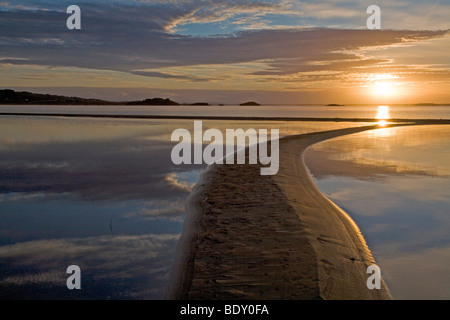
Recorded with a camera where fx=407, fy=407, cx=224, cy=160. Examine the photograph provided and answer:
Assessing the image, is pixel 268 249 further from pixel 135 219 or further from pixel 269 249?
pixel 135 219

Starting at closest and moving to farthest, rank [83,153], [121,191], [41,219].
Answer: [41,219] < [121,191] < [83,153]

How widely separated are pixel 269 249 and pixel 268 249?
0.02 metres

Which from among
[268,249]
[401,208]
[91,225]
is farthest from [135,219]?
[401,208]

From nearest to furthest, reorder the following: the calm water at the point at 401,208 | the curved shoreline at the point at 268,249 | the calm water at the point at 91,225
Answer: the curved shoreline at the point at 268,249 → the calm water at the point at 91,225 → the calm water at the point at 401,208

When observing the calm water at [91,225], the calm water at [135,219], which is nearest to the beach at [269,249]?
the calm water at [135,219]

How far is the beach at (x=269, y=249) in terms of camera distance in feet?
18.9

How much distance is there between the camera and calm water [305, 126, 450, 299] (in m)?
6.59

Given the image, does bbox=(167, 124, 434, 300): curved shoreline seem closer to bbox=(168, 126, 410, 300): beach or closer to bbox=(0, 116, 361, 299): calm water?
bbox=(168, 126, 410, 300): beach

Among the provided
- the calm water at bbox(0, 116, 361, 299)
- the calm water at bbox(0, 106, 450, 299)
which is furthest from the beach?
the calm water at bbox(0, 116, 361, 299)

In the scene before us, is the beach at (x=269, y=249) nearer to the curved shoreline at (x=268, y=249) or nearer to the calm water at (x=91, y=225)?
the curved shoreline at (x=268, y=249)

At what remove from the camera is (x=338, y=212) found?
10.1 metres
